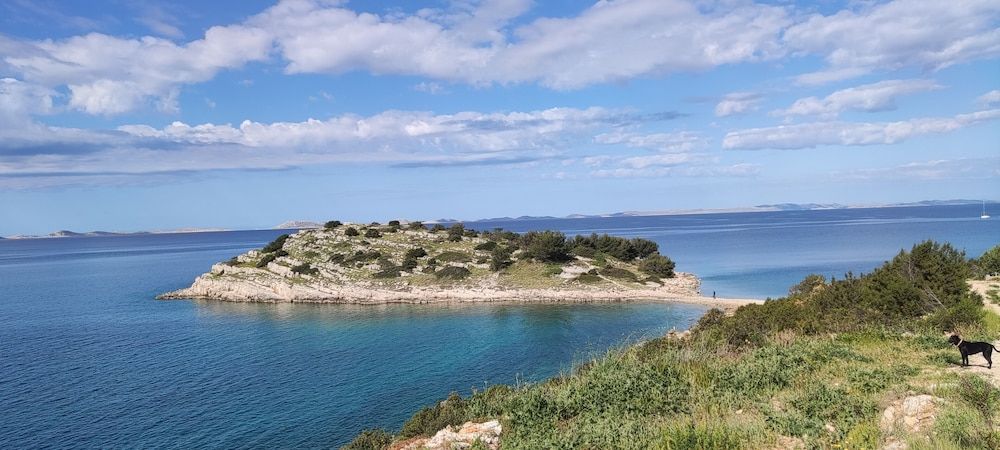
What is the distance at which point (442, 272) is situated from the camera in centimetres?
6247

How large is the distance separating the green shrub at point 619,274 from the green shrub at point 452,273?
1562 cm

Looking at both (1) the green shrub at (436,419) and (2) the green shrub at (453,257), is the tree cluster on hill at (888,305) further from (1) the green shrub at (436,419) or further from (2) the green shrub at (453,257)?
(2) the green shrub at (453,257)

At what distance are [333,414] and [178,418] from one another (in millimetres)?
6966

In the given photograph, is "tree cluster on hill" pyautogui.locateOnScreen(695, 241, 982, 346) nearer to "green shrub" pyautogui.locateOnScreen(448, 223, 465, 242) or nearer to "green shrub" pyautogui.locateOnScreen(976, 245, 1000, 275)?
"green shrub" pyautogui.locateOnScreen(976, 245, 1000, 275)

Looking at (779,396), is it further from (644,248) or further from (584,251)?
(644,248)

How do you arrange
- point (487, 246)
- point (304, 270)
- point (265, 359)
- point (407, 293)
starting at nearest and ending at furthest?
point (265, 359) < point (407, 293) < point (304, 270) < point (487, 246)

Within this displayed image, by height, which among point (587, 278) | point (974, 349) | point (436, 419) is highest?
point (974, 349)

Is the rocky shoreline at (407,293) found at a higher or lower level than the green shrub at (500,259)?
lower

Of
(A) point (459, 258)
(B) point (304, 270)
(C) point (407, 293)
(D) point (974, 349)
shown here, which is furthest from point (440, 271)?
(D) point (974, 349)

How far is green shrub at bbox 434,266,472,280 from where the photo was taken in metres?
61.6

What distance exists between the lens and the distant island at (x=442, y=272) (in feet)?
191

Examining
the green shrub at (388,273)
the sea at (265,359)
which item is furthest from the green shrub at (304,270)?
the green shrub at (388,273)

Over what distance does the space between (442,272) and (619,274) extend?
2020cm

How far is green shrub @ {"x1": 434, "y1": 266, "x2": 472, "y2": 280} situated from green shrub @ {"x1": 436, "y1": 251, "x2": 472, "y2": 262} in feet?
9.05
